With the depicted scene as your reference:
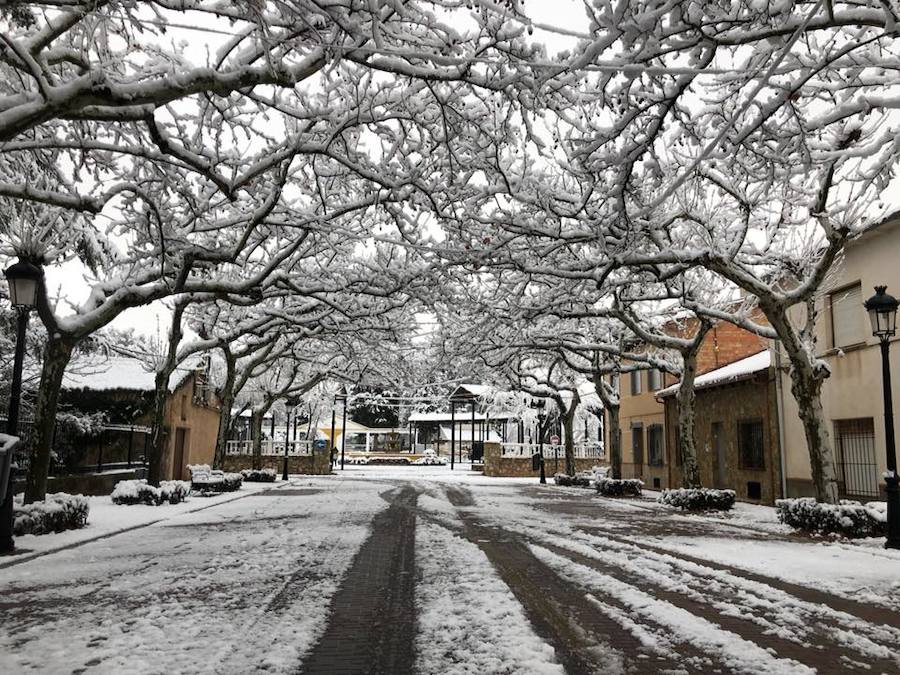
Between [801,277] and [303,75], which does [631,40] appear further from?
[801,277]

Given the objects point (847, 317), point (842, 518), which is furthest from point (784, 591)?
point (847, 317)

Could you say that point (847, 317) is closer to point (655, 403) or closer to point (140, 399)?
point (655, 403)

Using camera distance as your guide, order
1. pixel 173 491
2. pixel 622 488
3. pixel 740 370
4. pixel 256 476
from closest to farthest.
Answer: pixel 173 491 < pixel 740 370 < pixel 622 488 < pixel 256 476

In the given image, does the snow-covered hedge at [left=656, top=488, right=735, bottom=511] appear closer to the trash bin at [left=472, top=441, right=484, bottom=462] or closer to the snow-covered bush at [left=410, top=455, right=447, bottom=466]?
the trash bin at [left=472, top=441, right=484, bottom=462]

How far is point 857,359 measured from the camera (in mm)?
16062

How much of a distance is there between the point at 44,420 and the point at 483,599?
9.10m

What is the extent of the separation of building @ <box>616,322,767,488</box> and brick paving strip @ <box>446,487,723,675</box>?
18842 millimetres

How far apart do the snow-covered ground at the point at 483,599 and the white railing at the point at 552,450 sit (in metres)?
28.1

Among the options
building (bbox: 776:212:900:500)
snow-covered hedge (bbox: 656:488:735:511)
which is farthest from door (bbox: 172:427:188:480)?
building (bbox: 776:212:900:500)

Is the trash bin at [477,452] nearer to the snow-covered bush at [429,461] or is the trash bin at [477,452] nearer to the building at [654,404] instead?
the snow-covered bush at [429,461]

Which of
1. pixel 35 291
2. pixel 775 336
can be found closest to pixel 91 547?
pixel 35 291

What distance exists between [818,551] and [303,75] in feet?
33.5

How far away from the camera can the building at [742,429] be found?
65.9 ft

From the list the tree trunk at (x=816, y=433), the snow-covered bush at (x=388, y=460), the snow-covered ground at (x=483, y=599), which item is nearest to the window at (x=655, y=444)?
the tree trunk at (x=816, y=433)
